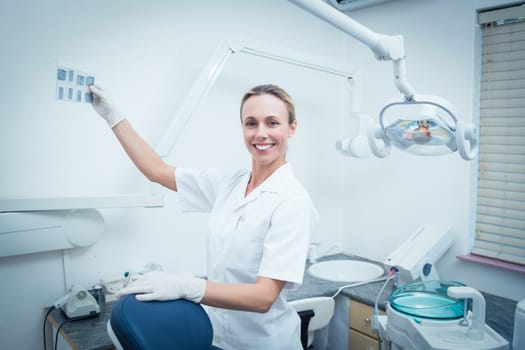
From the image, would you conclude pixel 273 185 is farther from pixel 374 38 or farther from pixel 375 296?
pixel 375 296

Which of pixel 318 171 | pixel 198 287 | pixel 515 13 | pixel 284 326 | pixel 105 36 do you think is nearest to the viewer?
pixel 198 287

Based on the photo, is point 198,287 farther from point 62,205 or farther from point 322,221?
point 322,221

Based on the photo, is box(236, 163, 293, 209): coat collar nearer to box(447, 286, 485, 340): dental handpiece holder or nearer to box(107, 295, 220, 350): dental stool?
box(107, 295, 220, 350): dental stool

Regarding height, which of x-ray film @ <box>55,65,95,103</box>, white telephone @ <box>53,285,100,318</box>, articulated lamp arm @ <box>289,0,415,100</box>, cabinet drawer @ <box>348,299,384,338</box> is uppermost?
articulated lamp arm @ <box>289,0,415,100</box>

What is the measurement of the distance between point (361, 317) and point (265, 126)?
1105 mm

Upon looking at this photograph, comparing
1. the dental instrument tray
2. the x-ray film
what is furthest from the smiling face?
the dental instrument tray

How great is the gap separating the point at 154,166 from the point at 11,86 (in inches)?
22.3

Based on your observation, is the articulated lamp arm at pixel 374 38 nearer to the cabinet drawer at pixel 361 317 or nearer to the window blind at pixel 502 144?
the window blind at pixel 502 144

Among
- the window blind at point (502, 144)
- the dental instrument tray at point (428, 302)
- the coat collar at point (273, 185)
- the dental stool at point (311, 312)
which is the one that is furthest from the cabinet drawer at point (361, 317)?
the coat collar at point (273, 185)

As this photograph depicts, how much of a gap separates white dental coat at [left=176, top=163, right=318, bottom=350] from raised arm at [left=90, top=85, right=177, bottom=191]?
0.29m

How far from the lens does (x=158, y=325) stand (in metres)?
0.82

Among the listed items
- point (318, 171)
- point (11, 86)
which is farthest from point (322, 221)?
point (11, 86)

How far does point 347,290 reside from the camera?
1921 millimetres

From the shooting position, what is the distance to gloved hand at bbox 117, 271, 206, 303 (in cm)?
90
